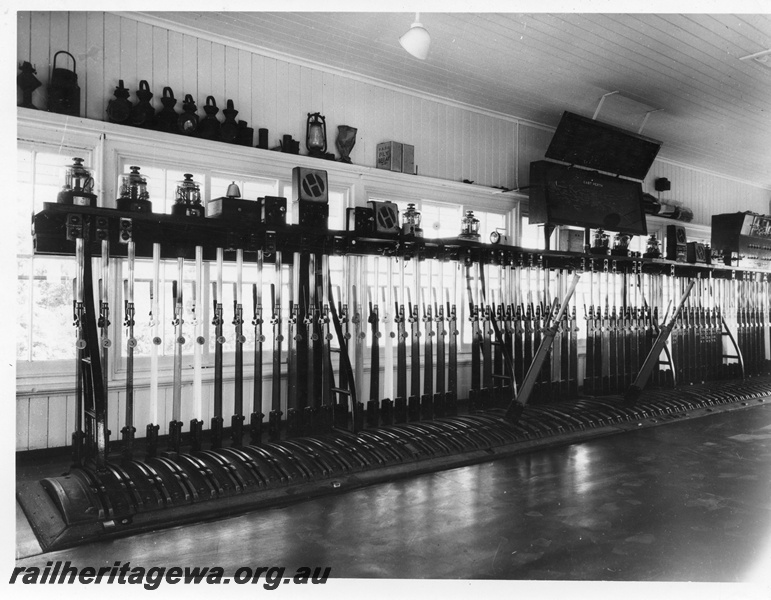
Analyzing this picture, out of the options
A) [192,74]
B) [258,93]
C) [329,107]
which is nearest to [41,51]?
[192,74]

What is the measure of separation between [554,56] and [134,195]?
398 cm

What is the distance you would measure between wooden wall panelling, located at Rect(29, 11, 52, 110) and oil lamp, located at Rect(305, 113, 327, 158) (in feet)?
7.03

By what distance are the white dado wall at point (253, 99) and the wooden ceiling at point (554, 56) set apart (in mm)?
160

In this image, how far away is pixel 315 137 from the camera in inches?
222

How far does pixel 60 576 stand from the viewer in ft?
8.14

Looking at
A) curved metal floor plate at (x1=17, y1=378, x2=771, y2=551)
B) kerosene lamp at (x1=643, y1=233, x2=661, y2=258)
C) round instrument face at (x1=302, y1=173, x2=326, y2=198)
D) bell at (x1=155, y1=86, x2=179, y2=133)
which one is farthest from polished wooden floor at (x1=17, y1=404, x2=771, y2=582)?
kerosene lamp at (x1=643, y1=233, x2=661, y2=258)

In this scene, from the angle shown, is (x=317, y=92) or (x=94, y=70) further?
(x=317, y=92)

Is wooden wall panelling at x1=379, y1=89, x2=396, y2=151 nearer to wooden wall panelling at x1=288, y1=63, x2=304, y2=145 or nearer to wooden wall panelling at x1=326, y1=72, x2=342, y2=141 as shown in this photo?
wooden wall panelling at x1=326, y1=72, x2=342, y2=141

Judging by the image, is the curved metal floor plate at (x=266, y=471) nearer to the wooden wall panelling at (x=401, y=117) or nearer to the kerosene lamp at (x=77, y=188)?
the kerosene lamp at (x=77, y=188)

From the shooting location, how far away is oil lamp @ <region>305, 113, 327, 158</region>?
5629mm

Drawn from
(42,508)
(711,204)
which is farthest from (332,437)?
(711,204)

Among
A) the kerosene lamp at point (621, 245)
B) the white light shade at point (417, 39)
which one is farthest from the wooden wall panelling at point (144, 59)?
the kerosene lamp at point (621, 245)

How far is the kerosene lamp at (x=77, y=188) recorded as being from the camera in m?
3.54

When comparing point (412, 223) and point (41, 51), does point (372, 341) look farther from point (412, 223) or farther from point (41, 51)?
point (41, 51)
